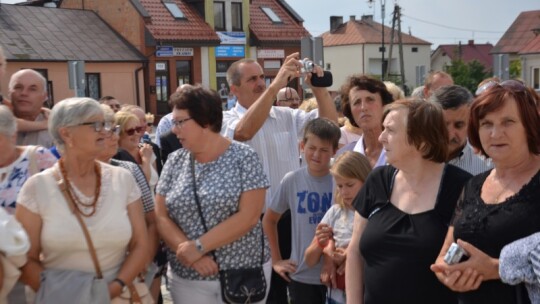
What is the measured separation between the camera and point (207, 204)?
3.83 metres

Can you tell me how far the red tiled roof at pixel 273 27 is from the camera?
3828 centimetres

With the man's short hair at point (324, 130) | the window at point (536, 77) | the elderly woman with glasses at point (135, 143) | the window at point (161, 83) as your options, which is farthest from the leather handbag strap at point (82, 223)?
the window at point (536, 77)

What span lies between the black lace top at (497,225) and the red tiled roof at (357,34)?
69242 millimetres

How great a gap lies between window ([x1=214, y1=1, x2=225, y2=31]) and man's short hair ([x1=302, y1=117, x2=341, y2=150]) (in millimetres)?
33544

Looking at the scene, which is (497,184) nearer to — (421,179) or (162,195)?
(421,179)

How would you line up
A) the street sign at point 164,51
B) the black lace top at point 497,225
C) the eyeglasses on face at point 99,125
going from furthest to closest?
the street sign at point 164,51
the eyeglasses on face at point 99,125
the black lace top at point 497,225

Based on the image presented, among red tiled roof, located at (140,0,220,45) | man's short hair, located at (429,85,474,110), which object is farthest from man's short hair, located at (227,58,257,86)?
red tiled roof, located at (140,0,220,45)

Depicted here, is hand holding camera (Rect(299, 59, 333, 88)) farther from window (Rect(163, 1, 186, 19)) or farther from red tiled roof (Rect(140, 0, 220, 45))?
window (Rect(163, 1, 186, 19))

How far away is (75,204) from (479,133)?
207cm

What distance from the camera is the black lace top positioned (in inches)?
110

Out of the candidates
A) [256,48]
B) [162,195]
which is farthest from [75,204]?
[256,48]

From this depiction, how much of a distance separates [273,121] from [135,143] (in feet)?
4.02

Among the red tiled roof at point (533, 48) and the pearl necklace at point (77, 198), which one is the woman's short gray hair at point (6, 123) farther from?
the red tiled roof at point (533, 48)

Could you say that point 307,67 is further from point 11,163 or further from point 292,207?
point 11,163
